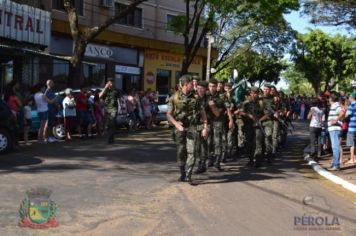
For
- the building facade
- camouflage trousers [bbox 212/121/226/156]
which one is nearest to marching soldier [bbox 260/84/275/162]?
camouflage trousers [bbox 212/121/226/156]

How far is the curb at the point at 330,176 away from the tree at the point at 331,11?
Result: 20.1 feet

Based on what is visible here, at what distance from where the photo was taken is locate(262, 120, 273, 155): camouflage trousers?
13156 mm

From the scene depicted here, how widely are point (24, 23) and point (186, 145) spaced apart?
14.3 metres

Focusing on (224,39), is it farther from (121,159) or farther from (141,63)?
(121,159)

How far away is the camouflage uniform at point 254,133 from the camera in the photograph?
1237 centimetres

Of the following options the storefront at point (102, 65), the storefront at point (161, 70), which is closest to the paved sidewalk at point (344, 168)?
the storefront at point (102, 65)

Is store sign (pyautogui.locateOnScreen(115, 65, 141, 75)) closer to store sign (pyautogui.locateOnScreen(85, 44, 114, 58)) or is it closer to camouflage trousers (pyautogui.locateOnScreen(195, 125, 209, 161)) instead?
store sign (pyautogui.locateOnScreen(85, 44, 114, 58))

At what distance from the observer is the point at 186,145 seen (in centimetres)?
967

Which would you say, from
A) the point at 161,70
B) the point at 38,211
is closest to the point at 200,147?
the point at 38,211

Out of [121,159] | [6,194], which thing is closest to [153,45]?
[121,159]

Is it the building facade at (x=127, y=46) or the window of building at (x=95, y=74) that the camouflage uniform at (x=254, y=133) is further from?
the window of building at (x=95, y=74)

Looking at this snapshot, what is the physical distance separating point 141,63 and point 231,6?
10471mm

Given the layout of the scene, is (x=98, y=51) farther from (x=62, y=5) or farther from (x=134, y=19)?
(x=134, y=19)

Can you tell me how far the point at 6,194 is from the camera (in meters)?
8.04
